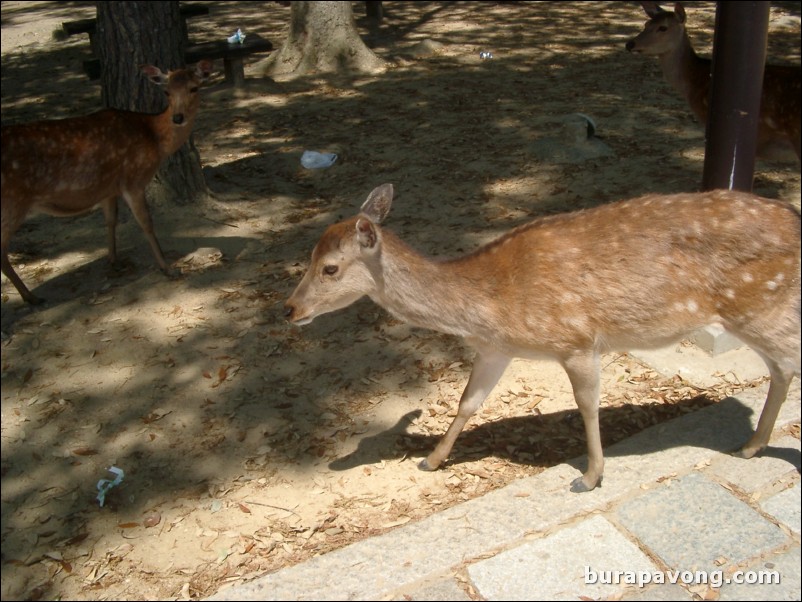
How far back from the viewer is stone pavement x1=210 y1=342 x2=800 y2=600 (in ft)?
10.0

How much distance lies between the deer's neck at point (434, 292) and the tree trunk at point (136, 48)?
3525 mm

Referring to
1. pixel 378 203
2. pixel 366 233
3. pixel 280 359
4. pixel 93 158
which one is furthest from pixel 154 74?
pixel 366 233

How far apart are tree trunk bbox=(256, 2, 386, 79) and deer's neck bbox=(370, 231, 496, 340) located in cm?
718

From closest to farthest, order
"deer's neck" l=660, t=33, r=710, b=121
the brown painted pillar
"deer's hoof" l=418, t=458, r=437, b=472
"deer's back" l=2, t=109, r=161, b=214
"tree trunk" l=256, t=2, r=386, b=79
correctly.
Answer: "deer's hoof" l=418, t=458, r=437, b=472, the brown painted pillar, "deer's back" l=2, t=109, r=161, b=214, "deer's neck" l=660, t=33, r=710, b=121, "tree trunk" l=256, t=2, r=386, b=79

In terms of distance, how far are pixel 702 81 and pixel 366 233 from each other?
15.0 feet

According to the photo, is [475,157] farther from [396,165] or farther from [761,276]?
[761,276]

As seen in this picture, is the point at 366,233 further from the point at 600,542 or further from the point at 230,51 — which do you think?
the point at 230,51

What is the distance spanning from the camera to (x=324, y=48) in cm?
1038

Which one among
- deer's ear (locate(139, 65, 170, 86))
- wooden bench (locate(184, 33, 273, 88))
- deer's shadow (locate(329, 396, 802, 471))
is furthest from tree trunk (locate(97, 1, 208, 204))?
deer's shadow (locate(329, 396, 802, 471))

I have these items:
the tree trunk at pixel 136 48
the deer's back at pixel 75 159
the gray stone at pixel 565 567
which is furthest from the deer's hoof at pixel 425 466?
the tree trunk at pixel 136 48

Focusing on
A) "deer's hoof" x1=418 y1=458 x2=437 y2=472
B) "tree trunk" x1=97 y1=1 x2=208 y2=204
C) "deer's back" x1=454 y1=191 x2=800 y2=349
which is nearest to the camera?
"deer's back" x1=454 y1=191 x2=800 y2=349

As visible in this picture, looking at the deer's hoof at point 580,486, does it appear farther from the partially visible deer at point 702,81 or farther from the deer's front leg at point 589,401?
the partially visible deer at point 702,81

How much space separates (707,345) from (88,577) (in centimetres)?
330

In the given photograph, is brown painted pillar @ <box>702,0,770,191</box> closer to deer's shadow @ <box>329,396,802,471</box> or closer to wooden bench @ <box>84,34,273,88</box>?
deer's shadow @ <box>329,396,802,471</box>
